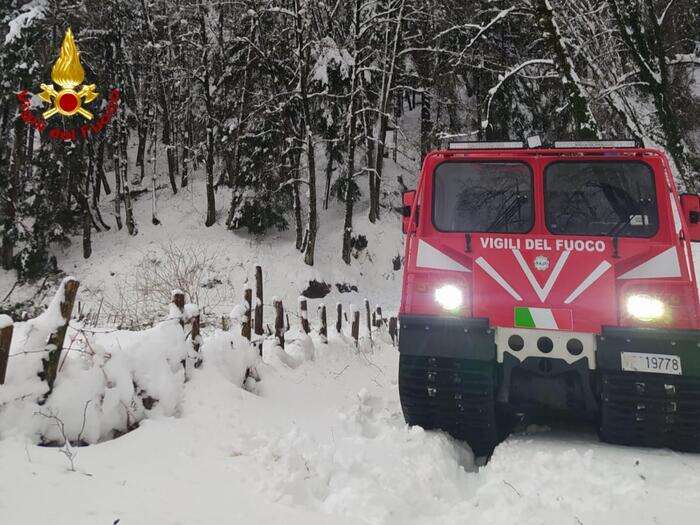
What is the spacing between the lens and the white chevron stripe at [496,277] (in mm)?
4336

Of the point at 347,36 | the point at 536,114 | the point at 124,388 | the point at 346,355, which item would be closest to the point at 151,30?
the point at 347,36

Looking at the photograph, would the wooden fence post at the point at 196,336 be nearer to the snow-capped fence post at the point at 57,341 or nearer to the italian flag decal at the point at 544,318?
the snow-capped fence post at the point at 57,341

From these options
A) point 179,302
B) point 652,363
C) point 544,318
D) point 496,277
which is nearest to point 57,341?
point 179,302

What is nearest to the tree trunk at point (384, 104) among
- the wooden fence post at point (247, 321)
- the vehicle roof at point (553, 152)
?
the wooden fence post at point (247, 321)

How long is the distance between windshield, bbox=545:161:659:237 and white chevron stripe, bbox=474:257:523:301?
657mm

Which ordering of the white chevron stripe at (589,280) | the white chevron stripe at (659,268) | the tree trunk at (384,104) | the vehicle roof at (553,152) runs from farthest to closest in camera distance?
the tree trunk at (384,104) → the vehicle roof at (553,152) → the white chevron stripe at (589,280) → the white chevron stripe at (659,268)

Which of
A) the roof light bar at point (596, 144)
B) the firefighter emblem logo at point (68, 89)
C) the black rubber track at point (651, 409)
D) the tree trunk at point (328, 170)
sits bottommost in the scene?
the black rubber track at point (651, 409)

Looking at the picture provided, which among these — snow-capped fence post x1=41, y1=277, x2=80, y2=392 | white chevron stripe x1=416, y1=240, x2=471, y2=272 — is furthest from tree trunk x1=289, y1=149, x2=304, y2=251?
snow-capped fence post x1=41, y1=277, x2=80, y2=392

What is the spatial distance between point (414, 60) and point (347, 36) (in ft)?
15.4

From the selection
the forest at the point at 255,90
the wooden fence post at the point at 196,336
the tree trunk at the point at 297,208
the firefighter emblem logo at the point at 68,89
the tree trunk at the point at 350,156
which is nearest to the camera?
the wooden fence post at the point at 196,336

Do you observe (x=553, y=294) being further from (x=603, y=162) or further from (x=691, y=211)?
(x=691, y=211)

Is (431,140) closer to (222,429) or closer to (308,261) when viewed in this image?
(308,261)

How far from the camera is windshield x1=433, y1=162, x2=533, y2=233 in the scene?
4688 mm

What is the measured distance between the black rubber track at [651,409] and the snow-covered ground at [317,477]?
14 centimetres
